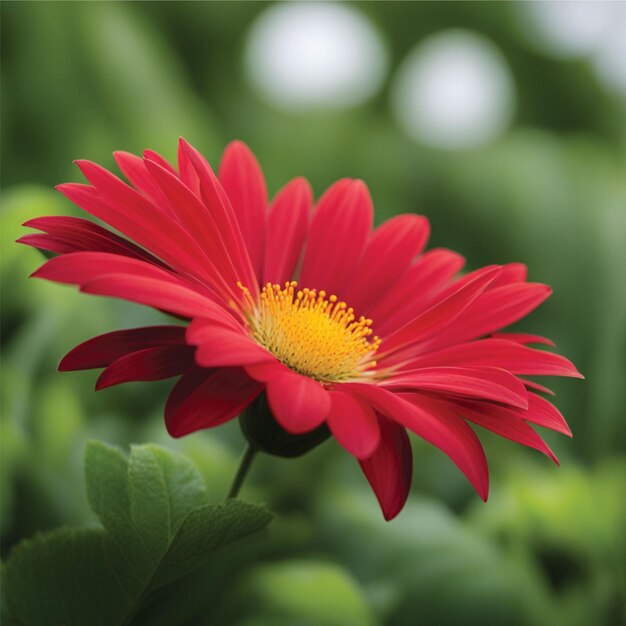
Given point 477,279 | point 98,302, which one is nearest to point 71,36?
point 98,302

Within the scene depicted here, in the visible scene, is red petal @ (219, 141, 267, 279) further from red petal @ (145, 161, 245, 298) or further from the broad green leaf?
the broad green leaf

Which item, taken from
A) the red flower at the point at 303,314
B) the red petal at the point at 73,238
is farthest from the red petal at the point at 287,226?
the red petal at the point at 73,238

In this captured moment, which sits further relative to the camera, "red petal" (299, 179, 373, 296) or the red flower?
"red petal" (299, 179, 373, 296)

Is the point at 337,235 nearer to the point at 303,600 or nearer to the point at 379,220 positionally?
the point at 303,600

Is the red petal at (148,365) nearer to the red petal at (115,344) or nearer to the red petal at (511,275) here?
the red petal at (115,344)

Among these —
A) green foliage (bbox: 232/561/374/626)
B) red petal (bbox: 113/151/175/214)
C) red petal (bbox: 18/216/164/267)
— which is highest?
red petal (bbox: 113/151/175/214)

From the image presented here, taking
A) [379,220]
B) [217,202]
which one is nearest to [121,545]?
[217,202]

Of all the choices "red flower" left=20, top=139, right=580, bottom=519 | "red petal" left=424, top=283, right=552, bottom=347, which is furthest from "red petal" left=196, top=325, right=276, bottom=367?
"red petal" left=424, top=283, right=552, bottom=347
